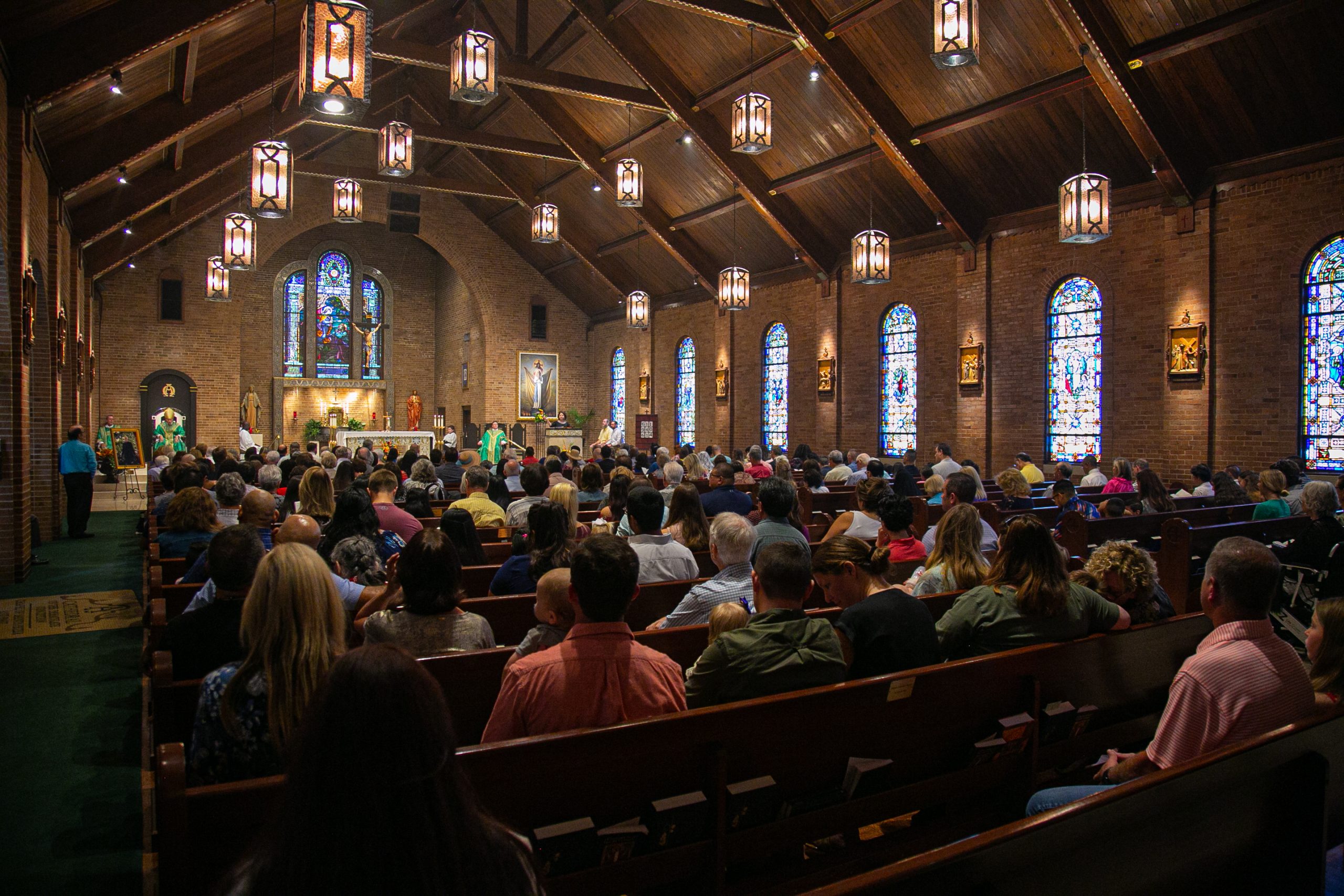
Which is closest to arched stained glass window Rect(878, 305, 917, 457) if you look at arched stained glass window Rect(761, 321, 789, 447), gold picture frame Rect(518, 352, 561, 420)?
arched stained glass window Rect(761, 321, 789, 447)

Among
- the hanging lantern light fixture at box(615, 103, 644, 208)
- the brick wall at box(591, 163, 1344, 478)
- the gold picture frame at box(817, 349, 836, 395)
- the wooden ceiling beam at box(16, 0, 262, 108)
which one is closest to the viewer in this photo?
the wooden ceiling beam at box(16, 0, 262, 108)

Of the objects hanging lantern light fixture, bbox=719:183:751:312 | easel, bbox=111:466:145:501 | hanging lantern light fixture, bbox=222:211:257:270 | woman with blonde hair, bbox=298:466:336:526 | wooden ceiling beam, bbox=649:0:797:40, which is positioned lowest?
easel, bbox=111:466:145:501

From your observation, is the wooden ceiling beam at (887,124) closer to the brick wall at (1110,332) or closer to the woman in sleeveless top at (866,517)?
the brick wall at (1110,332)

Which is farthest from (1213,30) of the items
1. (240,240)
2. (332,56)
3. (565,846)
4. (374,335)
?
(374,335)

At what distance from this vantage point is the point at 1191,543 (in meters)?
5.83

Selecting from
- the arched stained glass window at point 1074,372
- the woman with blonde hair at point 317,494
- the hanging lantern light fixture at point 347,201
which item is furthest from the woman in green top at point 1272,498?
the hanging lantern light fixture at point 347,201

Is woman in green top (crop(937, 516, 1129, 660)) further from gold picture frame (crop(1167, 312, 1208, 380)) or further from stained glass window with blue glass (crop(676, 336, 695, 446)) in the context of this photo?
stained glass window with blue glass (crop(676, 336, 695, 446))

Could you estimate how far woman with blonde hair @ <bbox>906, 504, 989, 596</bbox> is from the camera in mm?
3514

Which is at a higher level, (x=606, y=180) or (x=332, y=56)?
(x=606, y=180)

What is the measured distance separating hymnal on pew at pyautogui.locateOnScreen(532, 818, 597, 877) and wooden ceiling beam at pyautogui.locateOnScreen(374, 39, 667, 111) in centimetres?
1251

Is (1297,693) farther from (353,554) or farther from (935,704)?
(353,554)

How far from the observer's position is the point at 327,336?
22672 millimetres

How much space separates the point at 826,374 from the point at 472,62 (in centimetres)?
912

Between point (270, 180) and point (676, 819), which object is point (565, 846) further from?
point (270, 180)
